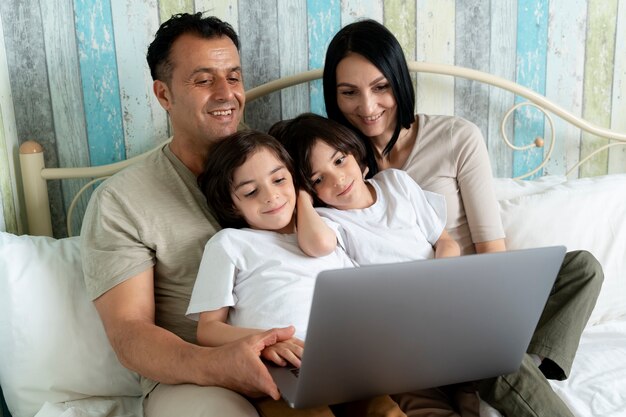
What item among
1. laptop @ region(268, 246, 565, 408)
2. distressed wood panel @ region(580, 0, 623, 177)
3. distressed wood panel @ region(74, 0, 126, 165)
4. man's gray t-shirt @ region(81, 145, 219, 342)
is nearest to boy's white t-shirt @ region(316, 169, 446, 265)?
man's gray t-shirt @ region(81, 145, 219, 342)

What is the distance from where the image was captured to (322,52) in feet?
6.89

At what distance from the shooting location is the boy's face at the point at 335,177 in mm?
1575

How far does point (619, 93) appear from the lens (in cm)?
239

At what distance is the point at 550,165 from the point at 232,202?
1361 mm

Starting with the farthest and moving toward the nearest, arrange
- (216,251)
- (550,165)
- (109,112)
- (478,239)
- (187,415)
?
(550,165) < (109,112) < (478,239) < (216,251) < (187,415)

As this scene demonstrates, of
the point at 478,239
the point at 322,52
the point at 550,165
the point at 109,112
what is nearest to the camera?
the point at 478,239

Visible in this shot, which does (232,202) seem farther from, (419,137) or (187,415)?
(419,137)

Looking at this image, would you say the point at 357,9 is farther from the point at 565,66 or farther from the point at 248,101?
the point at 565,66

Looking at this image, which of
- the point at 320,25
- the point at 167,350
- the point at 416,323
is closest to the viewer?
the point at 416,323

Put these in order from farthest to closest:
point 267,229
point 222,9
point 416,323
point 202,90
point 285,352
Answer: point 222,9
point 202,90
point 267,229
point 285,352
point 416,323

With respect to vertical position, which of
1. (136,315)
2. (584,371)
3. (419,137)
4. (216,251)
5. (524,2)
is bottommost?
(584,371)

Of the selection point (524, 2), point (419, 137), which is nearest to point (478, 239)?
point (419, 137)

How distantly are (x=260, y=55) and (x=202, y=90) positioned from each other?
1.48ft

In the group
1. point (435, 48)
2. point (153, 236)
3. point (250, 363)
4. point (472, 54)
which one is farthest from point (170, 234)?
point (472, 54)
